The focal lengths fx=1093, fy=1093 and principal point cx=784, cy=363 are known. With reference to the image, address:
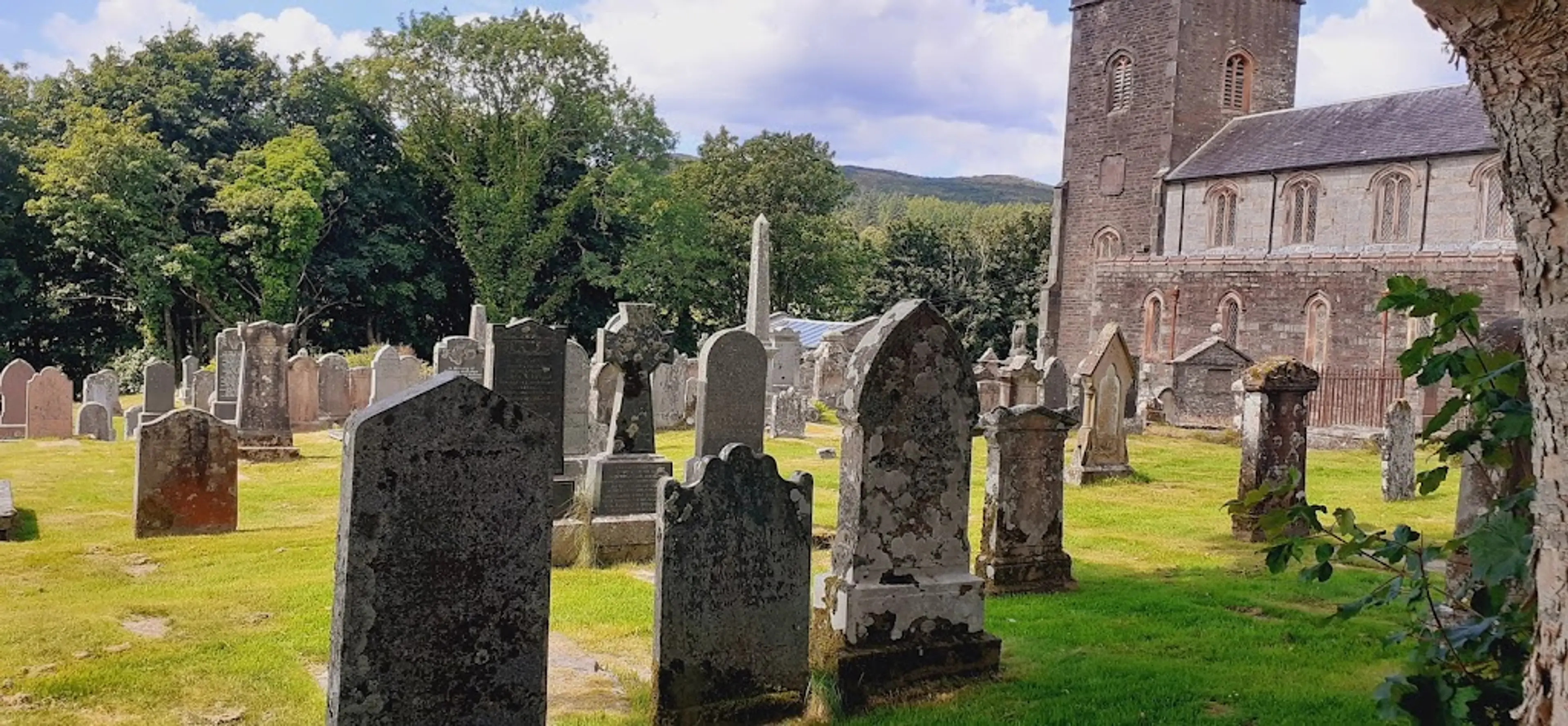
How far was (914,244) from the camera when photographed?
51.7 m

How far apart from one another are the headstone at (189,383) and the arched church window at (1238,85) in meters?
31.4

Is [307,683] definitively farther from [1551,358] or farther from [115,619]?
[1551,358]

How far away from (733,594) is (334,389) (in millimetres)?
19039

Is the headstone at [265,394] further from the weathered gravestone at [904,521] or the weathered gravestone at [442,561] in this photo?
the weathered gravestone at [442,561]

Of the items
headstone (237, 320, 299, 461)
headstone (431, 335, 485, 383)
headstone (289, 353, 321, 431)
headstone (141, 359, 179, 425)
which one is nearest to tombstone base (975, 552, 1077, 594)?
headstone (237, 320, 299, 461)

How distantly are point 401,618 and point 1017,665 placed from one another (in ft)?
12.4

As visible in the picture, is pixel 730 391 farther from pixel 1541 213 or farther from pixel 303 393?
pixel 303 393

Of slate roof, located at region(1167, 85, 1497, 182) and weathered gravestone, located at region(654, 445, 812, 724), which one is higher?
slate roof, located at region(1167, 85, 1497, 182)

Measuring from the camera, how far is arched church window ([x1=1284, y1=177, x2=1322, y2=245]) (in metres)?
32.6

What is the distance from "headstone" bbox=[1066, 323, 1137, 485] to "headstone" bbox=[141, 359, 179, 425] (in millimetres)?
14503

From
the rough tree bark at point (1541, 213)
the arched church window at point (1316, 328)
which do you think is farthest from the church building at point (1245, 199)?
the rough tree bark at point (1541, 213)

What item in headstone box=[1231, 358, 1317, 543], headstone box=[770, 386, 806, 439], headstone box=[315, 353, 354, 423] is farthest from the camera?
headstone box=[315, 353, 354, 423]

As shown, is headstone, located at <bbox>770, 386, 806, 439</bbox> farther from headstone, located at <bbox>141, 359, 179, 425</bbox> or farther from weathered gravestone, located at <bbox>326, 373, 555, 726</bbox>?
weathered gravestone, located at <bbox>326, 373, 555, 726</bbox>

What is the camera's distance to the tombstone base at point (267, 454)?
15.4m
